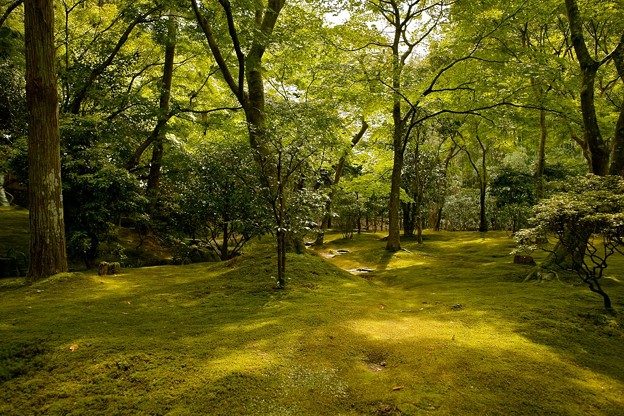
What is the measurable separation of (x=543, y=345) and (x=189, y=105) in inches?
554

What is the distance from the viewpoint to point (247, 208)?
33.9ft

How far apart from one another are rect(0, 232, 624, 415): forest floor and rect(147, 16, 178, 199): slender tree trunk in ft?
17.8

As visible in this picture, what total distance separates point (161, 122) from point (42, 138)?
5.21m

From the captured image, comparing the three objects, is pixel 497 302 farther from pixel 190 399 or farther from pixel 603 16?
pixel 603 16

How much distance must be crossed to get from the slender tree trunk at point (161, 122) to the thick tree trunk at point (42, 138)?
14.3ft

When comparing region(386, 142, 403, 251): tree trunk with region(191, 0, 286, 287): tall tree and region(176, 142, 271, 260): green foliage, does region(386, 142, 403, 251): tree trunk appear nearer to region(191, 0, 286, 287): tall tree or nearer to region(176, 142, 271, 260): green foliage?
region(176, 142, 271, 260): green foliage

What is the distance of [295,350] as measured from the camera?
3908 millimetres

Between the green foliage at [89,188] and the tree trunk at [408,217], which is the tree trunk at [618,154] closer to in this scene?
the green foliage at [89,188]

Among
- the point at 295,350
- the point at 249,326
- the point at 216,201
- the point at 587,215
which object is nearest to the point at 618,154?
the point at 587,215

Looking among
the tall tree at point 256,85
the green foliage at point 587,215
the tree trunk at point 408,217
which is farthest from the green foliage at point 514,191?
the tall tree at point 256,85

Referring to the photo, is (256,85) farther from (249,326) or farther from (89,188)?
(249,326)

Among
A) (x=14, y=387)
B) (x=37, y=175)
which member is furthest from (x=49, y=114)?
(x=14, y=387)

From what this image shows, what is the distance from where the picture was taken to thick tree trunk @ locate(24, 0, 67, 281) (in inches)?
234

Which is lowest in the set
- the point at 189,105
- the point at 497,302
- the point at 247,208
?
the point at 497,302
